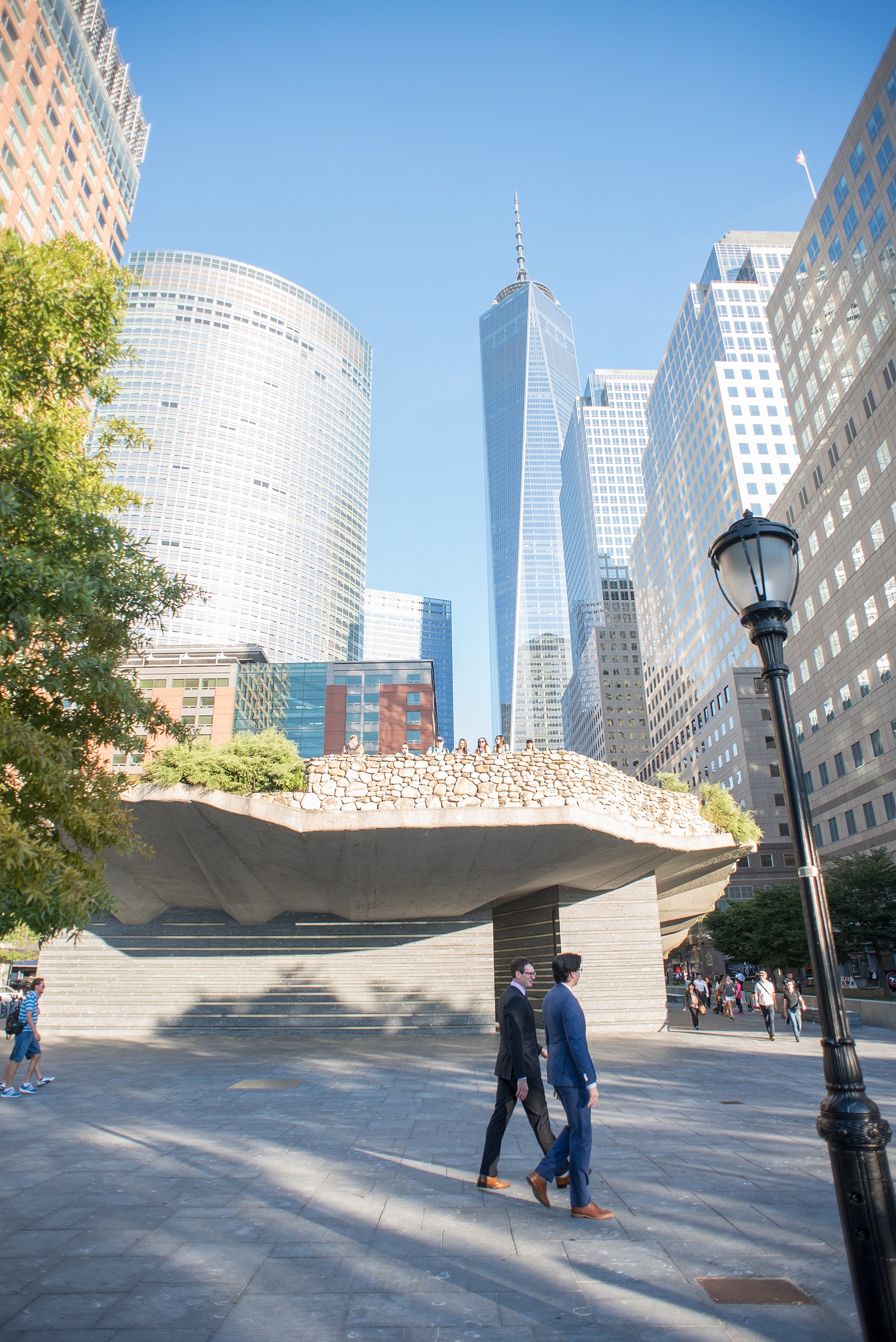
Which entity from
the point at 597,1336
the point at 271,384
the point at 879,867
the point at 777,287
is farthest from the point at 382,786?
the point at 271,384

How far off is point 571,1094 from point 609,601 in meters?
165

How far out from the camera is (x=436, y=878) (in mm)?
17609

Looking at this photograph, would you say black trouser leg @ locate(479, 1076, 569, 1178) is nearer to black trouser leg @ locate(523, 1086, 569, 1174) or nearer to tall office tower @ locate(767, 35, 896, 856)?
black trouser leg @ locate(523, 1086, 569, 1174)

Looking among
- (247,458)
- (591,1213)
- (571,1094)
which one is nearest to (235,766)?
(571,1094)

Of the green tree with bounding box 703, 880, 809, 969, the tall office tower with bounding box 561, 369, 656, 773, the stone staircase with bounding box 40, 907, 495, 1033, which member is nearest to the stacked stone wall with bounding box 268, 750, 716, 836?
the stone staircase with bounding box 40, 907, 495, 1033

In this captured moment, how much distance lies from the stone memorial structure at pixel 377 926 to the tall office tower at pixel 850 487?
104 feet

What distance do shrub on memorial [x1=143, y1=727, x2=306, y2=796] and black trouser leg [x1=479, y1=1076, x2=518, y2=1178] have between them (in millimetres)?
10173

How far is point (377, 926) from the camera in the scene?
1997cm

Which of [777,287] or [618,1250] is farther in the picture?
[777,287]

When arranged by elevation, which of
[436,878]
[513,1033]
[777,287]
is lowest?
[513,1033]

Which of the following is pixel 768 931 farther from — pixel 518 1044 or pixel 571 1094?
pixel 571 1094

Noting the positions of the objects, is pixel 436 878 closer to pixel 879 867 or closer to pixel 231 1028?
pixel 231 1028

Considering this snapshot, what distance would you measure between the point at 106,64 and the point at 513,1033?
9014cm

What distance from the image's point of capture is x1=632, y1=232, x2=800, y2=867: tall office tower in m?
76.6
